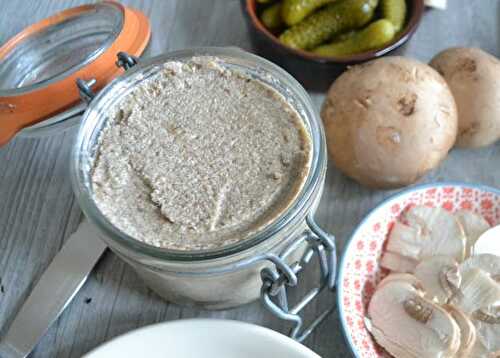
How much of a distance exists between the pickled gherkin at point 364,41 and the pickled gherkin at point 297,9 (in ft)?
0.18

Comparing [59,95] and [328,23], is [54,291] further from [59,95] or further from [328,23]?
[328,23]

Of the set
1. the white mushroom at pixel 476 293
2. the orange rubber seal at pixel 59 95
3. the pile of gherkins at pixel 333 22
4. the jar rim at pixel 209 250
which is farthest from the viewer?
the pile of gherkins at pixel 333 22

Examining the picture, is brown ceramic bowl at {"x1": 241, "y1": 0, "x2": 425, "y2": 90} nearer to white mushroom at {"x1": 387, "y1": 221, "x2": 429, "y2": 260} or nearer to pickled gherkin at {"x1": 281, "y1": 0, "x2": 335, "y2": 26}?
pickled gherkin at {"x1": 281, "y1": 0, "x2": 335, "y2": 26}

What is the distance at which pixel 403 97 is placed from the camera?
73 centimetres

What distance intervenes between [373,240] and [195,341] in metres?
0.25

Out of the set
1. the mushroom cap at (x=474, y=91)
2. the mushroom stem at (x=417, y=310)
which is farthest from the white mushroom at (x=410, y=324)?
the mushroom cap at (x=474, y=91)

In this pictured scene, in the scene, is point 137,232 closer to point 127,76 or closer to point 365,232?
point 127,76

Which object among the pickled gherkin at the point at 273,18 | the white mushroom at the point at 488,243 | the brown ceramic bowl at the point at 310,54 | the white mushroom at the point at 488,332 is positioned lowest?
the white mushroom at the point at 488,332

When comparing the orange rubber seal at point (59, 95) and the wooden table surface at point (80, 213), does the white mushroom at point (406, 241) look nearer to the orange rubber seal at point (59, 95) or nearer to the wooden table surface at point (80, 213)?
the wooden table surface at point (80, 213)

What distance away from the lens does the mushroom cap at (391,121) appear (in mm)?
725

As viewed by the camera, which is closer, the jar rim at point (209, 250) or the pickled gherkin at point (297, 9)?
the jar rim at point (209, 250)

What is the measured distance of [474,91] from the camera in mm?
780

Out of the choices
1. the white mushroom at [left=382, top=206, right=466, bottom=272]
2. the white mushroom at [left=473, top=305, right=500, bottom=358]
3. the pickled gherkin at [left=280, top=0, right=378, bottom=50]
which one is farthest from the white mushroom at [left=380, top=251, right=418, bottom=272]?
the pickled gherkin at [left=280, top=0, right=378, bottom=50]

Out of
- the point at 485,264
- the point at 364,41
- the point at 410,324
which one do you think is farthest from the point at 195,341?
the point at 364,41
